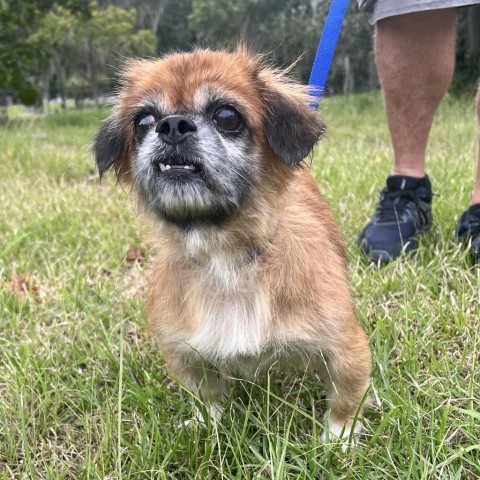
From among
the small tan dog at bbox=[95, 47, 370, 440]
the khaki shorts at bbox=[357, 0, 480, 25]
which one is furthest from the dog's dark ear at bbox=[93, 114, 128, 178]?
the khaki shorts at bbox=[357, 0, 480, 25]

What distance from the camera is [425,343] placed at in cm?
184

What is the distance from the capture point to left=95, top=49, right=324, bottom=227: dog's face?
141 cm

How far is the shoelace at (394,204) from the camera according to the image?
2.73m

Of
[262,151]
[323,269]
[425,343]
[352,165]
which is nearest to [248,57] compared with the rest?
[262,151]

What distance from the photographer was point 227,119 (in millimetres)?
1450

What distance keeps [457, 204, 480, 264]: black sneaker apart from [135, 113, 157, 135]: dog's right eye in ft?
5.15

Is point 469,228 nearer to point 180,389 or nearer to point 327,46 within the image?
point 327,46

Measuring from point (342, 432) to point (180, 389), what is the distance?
562 mm

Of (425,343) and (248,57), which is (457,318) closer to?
(425,343)

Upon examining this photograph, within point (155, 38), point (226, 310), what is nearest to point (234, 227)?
point (226, 310)

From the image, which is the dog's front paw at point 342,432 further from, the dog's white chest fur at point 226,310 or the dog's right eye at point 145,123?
the dog's right eye at point 145,123

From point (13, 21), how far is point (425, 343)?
42.3 ft

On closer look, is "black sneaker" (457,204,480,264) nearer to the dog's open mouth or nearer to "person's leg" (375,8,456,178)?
"person's leg" (375,8,456,178)

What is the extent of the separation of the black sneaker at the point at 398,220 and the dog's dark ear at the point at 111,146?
1.36 m
